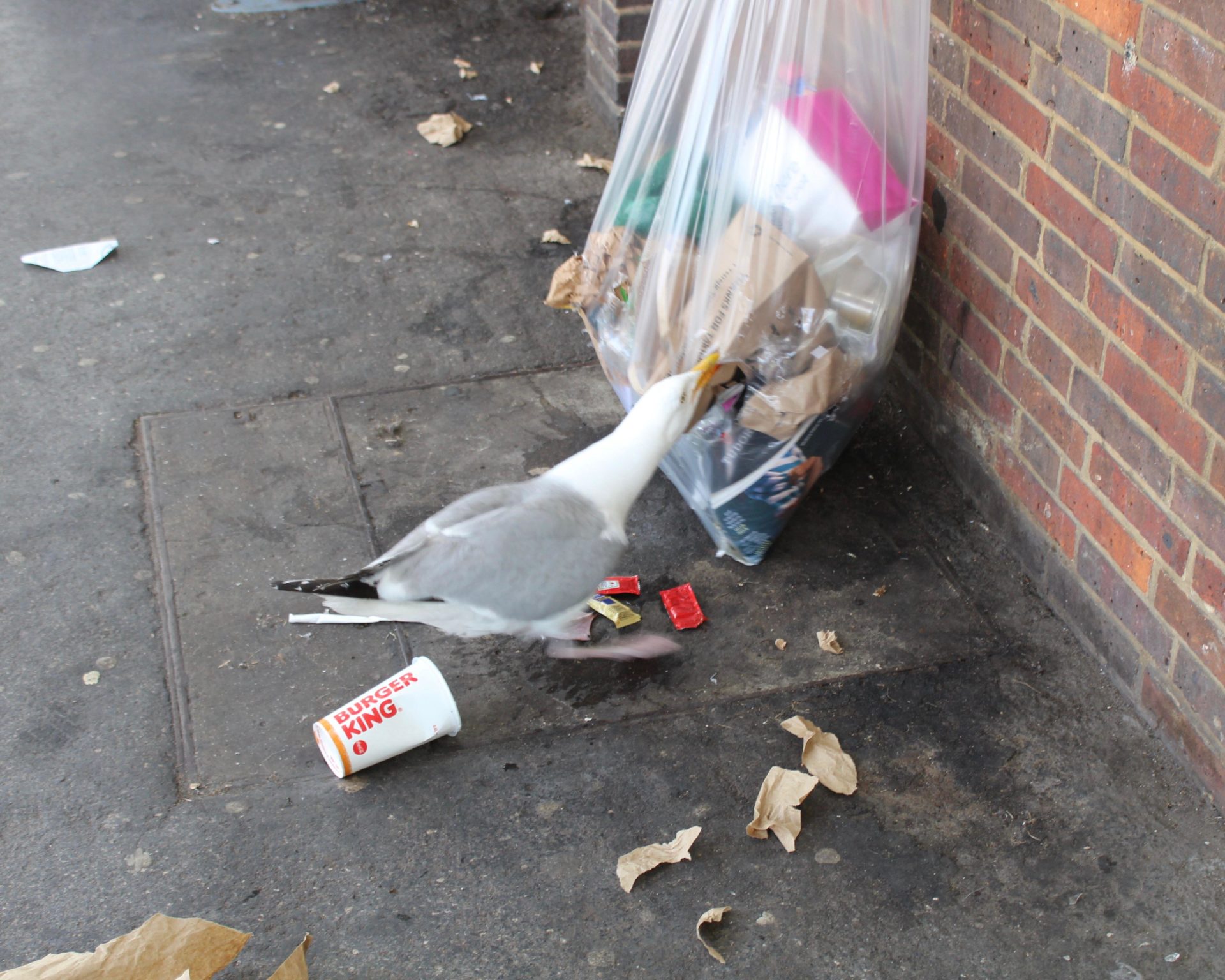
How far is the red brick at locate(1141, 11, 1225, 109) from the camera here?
1853mm

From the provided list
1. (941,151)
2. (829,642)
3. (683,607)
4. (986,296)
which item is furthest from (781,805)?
(941,151)

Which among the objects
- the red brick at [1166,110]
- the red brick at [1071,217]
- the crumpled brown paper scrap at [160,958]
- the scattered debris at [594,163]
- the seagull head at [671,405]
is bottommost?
the crumpled brown paper scrap at [160,958]

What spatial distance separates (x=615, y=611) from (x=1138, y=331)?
117 cm

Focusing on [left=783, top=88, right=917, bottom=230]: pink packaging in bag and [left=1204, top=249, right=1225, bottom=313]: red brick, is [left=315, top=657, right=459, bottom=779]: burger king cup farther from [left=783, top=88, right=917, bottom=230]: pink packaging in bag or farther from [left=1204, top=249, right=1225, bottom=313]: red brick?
[left=1204, top=249, right=1225, bottom=313]: red brick

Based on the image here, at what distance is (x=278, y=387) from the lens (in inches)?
131

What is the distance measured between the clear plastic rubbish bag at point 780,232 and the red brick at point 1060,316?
26cm

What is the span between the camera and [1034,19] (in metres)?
2.35

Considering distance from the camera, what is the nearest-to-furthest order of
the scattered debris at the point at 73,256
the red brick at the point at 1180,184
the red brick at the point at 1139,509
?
the red brick at the point at 1180,184, the red brick at the point at 1139,509, the scattered debris at the point at 73,256

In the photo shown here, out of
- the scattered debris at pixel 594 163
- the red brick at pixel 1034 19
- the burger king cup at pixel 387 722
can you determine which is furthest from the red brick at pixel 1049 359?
the scattered debris at pixel 594 163

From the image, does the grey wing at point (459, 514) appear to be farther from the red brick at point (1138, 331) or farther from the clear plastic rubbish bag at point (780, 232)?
the red brick at point (1138, 331)

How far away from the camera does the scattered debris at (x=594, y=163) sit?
438 cm

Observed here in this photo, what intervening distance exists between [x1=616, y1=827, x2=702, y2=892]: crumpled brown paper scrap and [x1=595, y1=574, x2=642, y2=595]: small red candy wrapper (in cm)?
67

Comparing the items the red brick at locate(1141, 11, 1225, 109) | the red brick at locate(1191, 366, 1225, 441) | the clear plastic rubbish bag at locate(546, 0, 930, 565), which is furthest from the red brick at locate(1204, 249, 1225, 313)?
the clear plastic rubbish bag at locate(546, 0, 930, 565)

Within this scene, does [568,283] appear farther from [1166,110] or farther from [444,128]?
[444,128]
